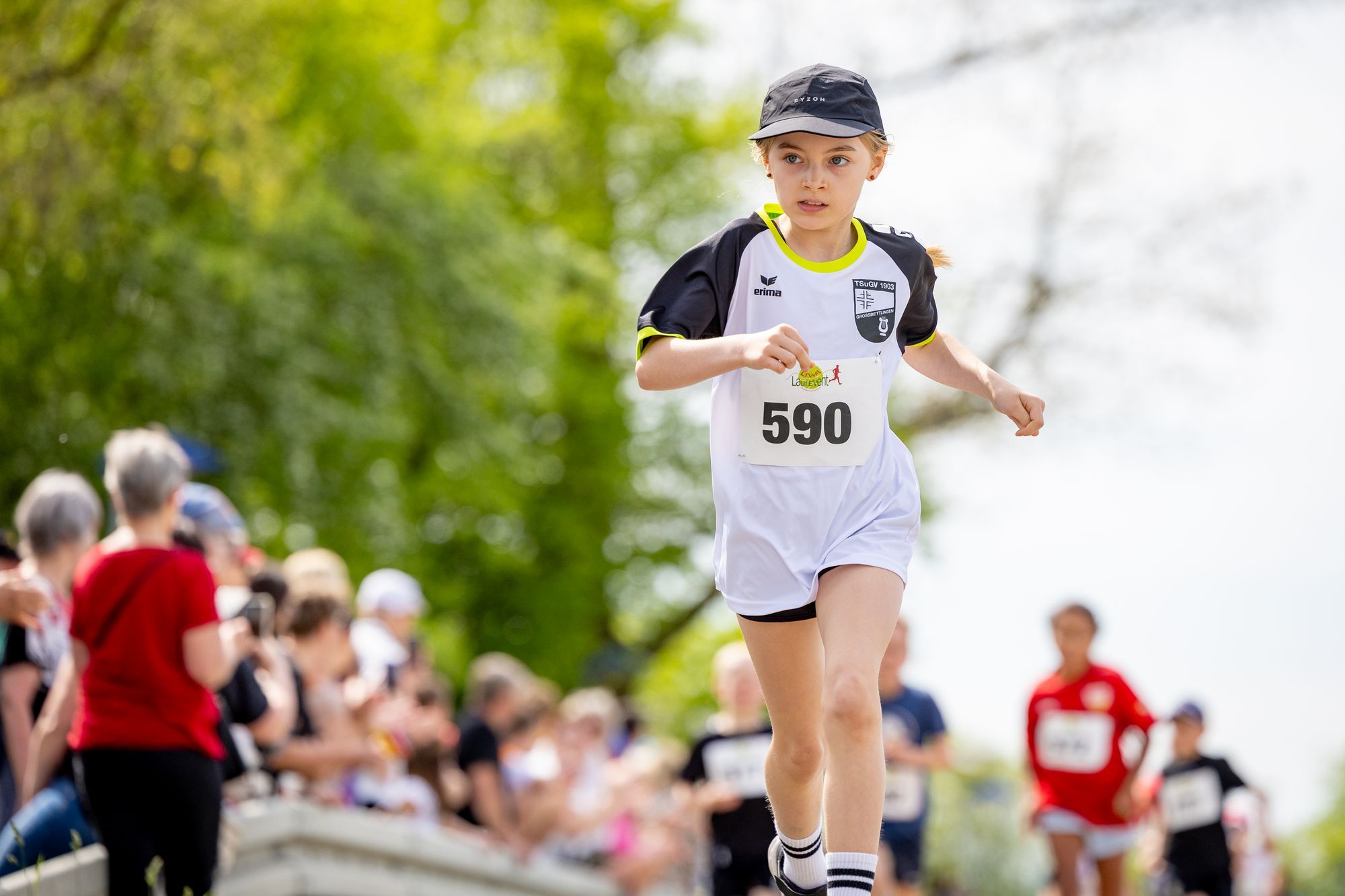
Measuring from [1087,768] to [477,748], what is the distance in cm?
389

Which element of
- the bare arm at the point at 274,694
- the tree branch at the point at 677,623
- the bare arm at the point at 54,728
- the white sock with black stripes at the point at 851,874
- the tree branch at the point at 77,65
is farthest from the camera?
the tree branch at the point at 677,623

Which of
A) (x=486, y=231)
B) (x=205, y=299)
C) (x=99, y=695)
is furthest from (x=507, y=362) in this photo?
(x=99, y=695)

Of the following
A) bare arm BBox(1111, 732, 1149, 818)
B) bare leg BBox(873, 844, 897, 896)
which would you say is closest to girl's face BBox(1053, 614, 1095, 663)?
bare arm BBox(1111, 732, 1149, 818)

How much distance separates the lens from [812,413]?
4.50 m

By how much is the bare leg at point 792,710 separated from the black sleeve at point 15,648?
293cm

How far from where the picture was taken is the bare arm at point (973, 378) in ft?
15.0

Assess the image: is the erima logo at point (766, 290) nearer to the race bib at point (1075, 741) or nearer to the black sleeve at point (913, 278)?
the black sleeve at point (913, 278)

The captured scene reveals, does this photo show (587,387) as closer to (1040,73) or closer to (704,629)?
(704,629)

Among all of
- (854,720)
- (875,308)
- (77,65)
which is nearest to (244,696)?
(854,720)

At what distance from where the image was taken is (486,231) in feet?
64.0

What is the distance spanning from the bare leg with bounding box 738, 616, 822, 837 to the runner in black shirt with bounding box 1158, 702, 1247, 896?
7.94 m

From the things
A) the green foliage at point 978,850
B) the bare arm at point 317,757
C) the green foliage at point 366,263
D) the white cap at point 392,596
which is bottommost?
the green foliage at point 978,850

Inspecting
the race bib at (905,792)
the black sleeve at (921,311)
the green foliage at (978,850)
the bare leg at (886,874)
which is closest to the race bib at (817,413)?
the black sleeve at (921,311)

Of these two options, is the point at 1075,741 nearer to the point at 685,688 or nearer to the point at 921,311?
the point at 921,311
